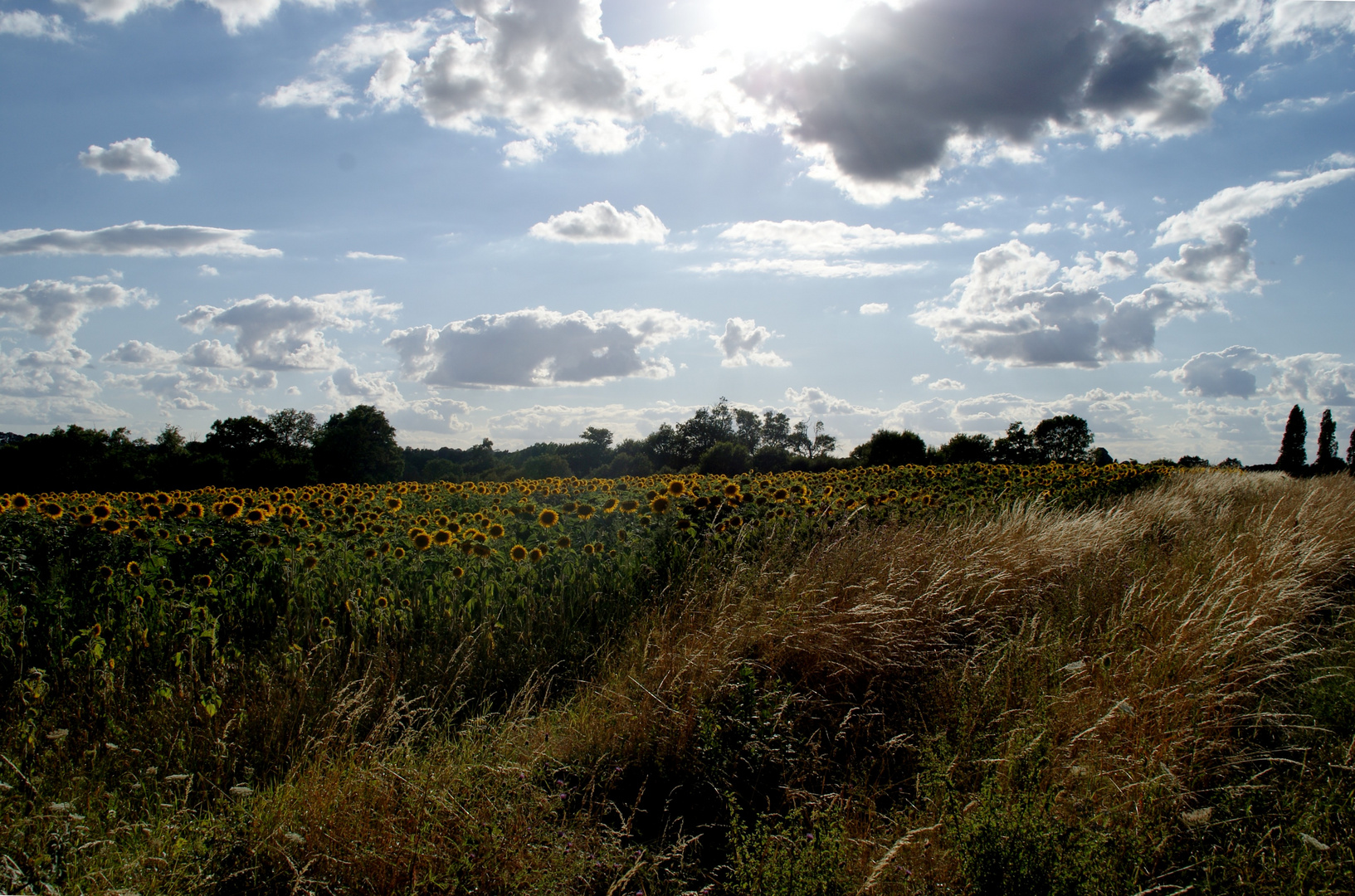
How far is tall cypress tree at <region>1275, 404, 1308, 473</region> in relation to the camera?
141 feet

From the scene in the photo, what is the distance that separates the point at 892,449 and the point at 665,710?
3150 centimetres

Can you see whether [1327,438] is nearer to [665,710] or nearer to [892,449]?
[892,449]

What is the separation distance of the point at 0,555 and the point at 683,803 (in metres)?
5.69

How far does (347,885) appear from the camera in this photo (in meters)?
2.66

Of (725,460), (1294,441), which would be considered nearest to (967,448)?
(725,460)

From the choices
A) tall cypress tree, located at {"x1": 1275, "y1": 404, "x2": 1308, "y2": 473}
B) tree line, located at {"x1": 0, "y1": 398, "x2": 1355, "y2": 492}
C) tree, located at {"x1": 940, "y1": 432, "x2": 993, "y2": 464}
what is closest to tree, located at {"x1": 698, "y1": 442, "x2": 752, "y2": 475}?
tree line, located at {"x1": 0, "y1": 398, "x2": 1355, "y2": 492}

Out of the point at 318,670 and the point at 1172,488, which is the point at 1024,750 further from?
the point at 1172,488

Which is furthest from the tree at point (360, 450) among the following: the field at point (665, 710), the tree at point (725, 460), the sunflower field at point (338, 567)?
the field at point (665, 710)

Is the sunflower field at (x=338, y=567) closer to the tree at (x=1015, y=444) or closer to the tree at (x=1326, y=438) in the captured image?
the tree at (x=1015, y=444)

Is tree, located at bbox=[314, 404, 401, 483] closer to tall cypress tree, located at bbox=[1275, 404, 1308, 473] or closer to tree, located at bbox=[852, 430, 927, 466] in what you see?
tree, located at bbox=[852, 430, 927, 466]

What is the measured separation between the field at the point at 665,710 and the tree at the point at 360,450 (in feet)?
112

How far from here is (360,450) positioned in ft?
134

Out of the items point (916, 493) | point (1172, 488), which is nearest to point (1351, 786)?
point (916, 493)

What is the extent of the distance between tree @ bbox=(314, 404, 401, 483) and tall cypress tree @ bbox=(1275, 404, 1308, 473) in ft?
168
